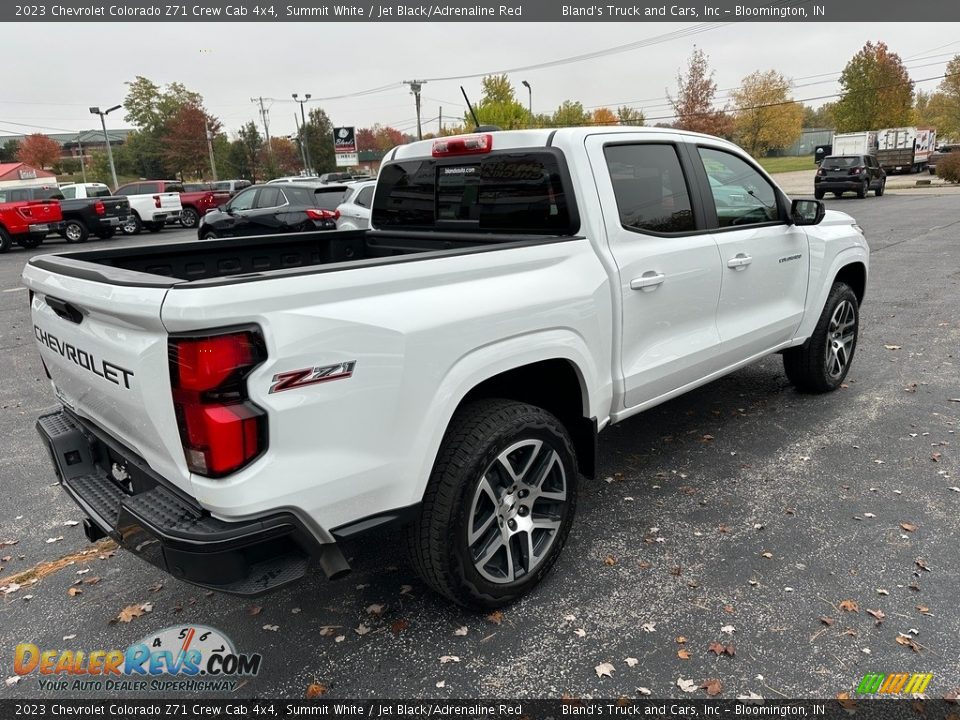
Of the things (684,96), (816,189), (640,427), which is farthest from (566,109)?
(640,427)

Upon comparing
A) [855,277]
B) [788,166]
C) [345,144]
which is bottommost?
[855,277]

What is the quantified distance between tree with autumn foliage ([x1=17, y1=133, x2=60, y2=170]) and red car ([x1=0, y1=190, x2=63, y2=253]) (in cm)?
8241

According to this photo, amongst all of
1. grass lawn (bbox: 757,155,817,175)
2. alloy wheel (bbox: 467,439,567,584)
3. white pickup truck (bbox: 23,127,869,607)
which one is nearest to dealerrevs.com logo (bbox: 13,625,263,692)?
white pickup truck (bbox: 23,127,869,607)

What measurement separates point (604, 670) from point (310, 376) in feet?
5.15

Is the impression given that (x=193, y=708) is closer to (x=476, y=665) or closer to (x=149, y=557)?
(x=149, y=557)

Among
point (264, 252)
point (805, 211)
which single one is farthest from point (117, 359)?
point (805, 211)

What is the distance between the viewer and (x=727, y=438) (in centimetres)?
467

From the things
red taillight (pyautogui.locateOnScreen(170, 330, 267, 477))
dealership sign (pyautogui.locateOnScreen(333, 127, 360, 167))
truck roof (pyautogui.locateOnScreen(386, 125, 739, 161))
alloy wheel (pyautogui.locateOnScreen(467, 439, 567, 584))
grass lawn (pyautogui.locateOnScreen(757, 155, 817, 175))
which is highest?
dealership sign (pyautogui.locateOnScreen(333, 127, 360, 167))

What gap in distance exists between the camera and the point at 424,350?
7.99 feet

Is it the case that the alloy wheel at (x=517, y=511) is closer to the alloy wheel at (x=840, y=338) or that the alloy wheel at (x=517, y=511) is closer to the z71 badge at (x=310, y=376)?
the z71 badge at (x=310, y=376)

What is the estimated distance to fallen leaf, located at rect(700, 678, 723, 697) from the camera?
247 cm

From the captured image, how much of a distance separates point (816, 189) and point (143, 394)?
93.9 feet

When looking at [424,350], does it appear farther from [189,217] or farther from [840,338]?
[189,217]

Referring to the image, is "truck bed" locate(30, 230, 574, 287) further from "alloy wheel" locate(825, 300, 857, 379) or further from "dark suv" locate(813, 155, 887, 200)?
"dark suv" locate(813, 155, 887, 200)
